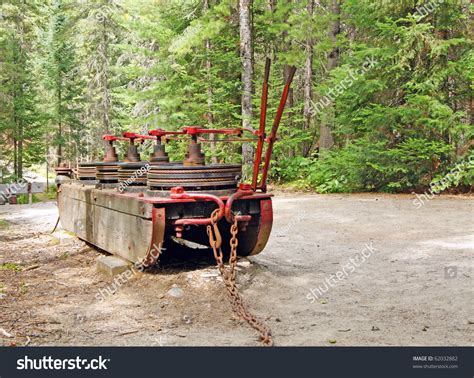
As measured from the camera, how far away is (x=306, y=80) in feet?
73.4

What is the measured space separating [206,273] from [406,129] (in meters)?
11.1

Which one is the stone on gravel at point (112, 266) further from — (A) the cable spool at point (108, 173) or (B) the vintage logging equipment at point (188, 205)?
(A) the cable spool at point (108, 173)

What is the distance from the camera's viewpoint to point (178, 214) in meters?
5.86

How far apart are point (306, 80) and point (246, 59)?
5.23 m

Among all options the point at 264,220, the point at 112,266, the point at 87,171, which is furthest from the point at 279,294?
the point at 87,171

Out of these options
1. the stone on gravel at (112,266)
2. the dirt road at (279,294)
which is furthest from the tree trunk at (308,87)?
the stone on gravel at (112,266)

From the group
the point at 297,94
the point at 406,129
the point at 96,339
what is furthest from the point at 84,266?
the point at 297,94

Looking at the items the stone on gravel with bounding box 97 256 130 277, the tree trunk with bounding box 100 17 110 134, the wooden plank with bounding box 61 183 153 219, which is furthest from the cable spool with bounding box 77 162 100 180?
the tree trunk with bounding box 100 17 110 134

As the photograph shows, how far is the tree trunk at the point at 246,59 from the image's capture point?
17422 millimetres

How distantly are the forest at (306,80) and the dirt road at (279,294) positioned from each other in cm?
589

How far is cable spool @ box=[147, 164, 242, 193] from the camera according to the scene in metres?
6.00

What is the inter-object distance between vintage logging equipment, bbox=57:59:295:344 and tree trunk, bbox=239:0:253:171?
10.6 m

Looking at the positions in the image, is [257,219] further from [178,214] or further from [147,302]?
[147,302]

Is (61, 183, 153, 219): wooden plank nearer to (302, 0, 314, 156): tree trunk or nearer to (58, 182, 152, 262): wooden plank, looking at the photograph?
(58, 182, 152, 262): wooden plank
